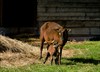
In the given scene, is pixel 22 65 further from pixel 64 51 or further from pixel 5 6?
pixel 5 6

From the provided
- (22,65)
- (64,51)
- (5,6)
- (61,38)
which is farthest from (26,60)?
(5,6)

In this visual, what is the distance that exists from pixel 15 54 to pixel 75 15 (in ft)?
23.2

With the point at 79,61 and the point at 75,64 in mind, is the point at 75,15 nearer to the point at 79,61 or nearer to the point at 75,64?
the point at 79,61

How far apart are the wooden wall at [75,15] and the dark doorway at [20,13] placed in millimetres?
1638

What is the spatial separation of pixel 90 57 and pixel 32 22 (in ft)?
26.8

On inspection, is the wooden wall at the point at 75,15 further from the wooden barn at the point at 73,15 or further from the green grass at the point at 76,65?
the green grass at the point at 76,65

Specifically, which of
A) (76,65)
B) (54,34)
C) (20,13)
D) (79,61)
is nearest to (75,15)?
(20,13)

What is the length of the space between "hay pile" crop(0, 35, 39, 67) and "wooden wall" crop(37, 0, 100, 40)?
17.2 feet

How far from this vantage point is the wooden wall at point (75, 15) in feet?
61.3

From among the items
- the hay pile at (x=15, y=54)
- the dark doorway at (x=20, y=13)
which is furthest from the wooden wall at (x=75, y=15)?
the hay pile at (x=15, y=54)

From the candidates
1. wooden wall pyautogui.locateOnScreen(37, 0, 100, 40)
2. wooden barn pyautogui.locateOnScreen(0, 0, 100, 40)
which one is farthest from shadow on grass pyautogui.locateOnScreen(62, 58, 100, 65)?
wooden wall pyautogui.locateOnScreen(37, 0, 100, 40)

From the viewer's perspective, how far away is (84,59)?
40.7ft

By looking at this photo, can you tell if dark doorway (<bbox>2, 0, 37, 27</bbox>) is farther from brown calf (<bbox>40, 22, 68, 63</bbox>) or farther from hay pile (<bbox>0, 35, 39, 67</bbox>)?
brown calf (<bbox>40, 22, 68, 63</bbox>)

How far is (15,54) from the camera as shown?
12195 millimetres
